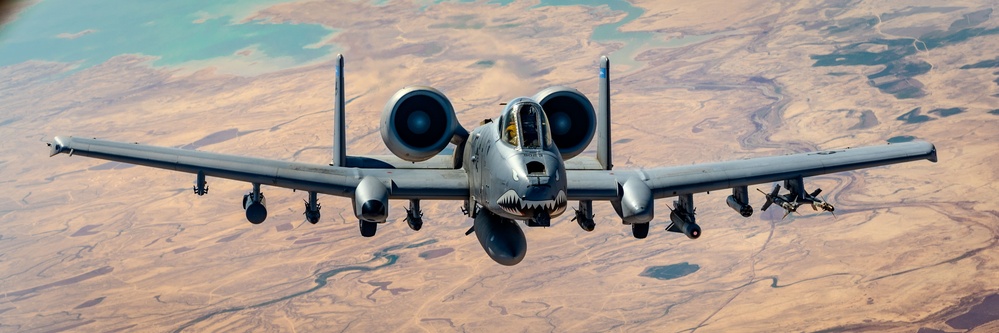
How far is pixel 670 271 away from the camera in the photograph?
17138 cm

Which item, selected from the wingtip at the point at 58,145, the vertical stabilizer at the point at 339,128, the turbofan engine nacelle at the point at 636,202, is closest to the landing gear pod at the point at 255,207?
the vertical stabilizer at the point at 339,128

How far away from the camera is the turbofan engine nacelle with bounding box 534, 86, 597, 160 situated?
36000 millimetres

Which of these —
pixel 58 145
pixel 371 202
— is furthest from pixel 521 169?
pixel 58 145

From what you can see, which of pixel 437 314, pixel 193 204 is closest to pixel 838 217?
pixel 437 314

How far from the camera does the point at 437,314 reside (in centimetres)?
15562

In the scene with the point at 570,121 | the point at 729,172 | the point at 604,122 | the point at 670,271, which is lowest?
the point at 670,271

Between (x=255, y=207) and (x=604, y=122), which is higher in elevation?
(x=604, y=122)

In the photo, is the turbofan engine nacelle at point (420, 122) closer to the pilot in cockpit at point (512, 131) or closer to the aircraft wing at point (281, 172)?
the aircraft wing at point (281, 172)

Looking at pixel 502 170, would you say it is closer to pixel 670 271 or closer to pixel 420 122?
pixel 420 122

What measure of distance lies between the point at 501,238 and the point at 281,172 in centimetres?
669

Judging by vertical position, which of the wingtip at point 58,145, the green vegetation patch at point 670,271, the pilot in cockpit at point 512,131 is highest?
the wingtip at point 58,145

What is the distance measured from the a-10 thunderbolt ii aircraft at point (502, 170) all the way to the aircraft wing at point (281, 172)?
3 cm

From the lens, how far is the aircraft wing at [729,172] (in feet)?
108

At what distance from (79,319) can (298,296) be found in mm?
30590
